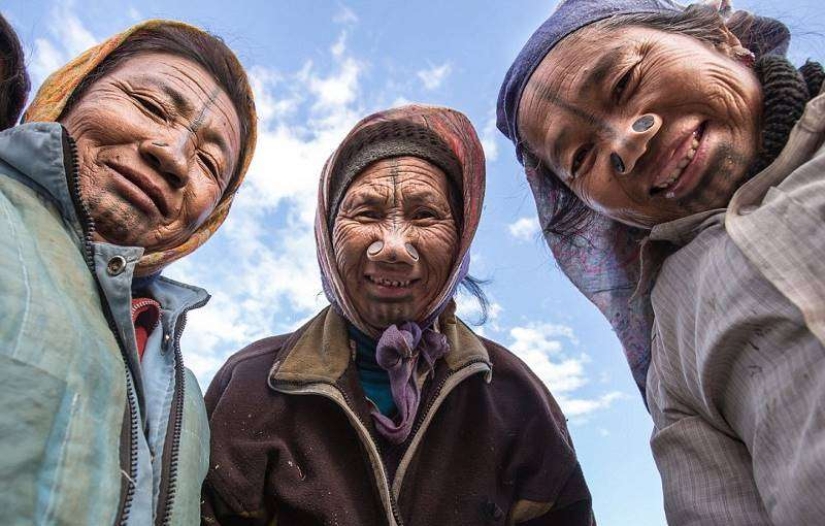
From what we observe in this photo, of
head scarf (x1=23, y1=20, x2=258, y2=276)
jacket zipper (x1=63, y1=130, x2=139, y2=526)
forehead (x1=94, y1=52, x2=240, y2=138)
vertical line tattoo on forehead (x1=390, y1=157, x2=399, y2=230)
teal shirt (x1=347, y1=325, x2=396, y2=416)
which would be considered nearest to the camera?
jacket zipper (x1=63, y1=130, x2=139, y2=526)

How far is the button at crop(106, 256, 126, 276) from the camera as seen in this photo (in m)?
1.56

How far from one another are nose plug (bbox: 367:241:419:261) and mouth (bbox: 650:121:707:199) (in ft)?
3.41

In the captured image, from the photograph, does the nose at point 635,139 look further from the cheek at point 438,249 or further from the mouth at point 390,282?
the mouth at point 390,282

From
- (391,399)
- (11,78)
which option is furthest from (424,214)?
(11,78)

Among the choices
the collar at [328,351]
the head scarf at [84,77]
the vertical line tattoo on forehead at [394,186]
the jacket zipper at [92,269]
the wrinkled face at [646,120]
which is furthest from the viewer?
the vertical line tattoo on forehead at [394,186]

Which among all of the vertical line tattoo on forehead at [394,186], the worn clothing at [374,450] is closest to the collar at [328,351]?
the worn clothing at [374,450]

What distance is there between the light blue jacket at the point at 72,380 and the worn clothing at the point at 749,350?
1.48 meters

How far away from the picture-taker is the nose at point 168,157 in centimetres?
197

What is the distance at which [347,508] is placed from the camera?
2029 millimetres

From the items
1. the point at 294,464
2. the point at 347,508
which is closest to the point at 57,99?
the point at 294,464

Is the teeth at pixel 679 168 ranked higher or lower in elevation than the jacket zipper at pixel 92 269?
higher

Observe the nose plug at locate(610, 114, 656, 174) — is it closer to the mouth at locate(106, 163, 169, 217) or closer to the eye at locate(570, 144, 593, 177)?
the eye at locate(570, 144, 593, 177)

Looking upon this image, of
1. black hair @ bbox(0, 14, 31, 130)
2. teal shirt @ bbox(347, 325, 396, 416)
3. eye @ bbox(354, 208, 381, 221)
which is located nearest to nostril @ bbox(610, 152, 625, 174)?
eye @ bbox(354, 208, 381, 221)

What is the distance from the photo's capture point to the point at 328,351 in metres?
2.46
